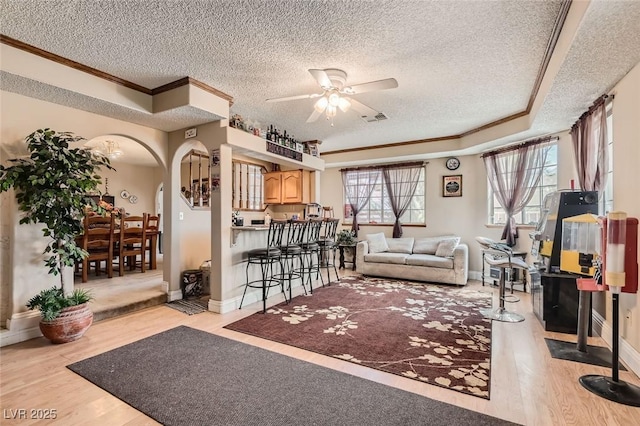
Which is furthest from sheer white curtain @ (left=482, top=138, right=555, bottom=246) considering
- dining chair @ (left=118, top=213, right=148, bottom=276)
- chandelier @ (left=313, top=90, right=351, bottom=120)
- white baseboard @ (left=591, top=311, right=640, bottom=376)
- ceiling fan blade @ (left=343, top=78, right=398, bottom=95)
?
dining chair @ (left=118, top=213, right=148, bottom=276)

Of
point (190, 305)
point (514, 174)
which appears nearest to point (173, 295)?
point (190, 305)

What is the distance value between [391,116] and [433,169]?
7.78 ft

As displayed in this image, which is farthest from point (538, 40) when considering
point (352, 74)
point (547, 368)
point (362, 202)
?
point (362, 202)

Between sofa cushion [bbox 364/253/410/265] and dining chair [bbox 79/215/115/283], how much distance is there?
4598 mm

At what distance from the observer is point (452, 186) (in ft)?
20.5

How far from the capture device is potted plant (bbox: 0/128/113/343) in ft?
9.23

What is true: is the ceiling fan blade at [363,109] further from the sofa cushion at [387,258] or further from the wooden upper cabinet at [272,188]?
the wooden upper cabinet at [272,188]

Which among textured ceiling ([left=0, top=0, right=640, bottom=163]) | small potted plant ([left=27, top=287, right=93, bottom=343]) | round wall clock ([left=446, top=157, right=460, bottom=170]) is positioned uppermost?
textured ceiling ([left=0, top=0, right=640, bottom=163])

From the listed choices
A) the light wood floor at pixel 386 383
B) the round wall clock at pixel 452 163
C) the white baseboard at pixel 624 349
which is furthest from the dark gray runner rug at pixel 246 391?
the round wall clock at pixel 452 163

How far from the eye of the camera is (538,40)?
258 cm

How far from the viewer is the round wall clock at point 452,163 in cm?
621

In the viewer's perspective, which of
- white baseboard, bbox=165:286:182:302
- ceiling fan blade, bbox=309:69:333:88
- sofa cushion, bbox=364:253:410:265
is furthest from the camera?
sofa cushion, bbox=364:253:410:265

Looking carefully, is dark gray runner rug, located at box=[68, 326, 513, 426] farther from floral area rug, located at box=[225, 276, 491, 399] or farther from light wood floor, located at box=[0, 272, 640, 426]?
floral area rug, located at box=[225, 276, 491, 399]

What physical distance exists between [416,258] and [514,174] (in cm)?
221
